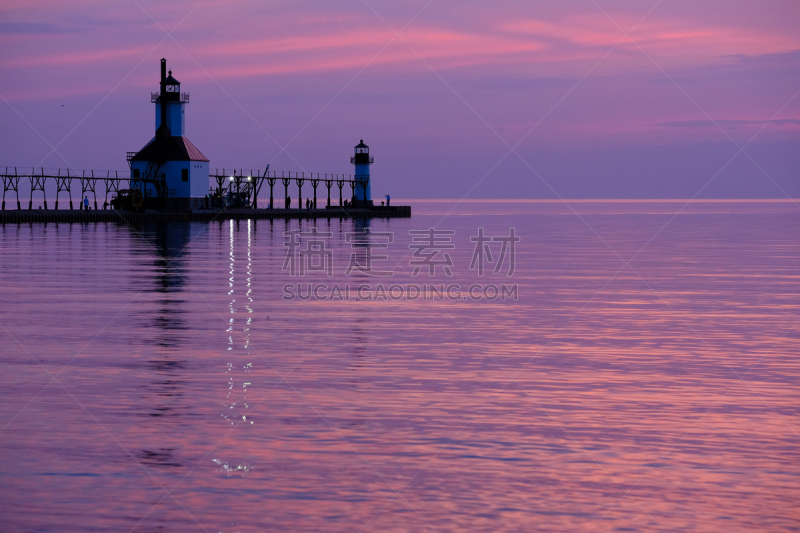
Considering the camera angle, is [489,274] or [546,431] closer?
[546,431]

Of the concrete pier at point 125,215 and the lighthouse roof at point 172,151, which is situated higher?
the lighthouse roof at point 172,151

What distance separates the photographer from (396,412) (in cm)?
1134

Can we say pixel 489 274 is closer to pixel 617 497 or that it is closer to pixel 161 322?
pixel 161 322

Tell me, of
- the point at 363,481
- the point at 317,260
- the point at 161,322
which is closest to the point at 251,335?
the point at 161,322

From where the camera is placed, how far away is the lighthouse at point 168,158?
85.2 metres

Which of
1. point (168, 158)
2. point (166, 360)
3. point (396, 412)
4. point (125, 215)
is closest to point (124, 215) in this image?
point (125, 215)

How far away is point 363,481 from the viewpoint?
28.2ft

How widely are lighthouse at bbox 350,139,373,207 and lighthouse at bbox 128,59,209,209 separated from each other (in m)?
29.8

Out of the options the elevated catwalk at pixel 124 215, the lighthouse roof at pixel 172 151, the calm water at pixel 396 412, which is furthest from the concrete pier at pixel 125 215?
the calm water at pixel 396 412

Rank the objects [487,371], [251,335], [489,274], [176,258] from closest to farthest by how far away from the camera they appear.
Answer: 1. [487,371]
2. [251,335]
3. [489,274]
4. [176,258]

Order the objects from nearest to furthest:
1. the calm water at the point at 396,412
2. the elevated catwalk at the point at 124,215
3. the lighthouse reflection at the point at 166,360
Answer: the calm water at the point at 396,412 < the lighthouse reflection at the point at 166,360 < the elevated catwalk at the point at 124,215

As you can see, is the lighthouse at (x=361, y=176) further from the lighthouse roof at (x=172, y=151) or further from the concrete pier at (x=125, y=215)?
the lighthouse roof at (x=172, y=151)

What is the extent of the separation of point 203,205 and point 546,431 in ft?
276

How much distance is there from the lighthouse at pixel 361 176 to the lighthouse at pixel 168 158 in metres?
29.8
